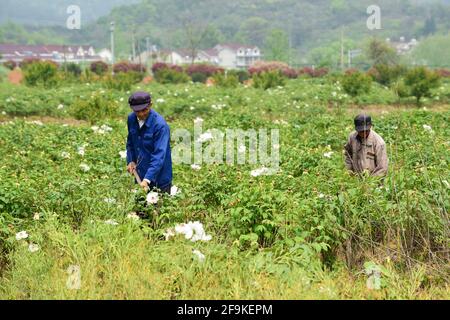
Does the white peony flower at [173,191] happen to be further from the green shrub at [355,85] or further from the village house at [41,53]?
the village house at [41,53]

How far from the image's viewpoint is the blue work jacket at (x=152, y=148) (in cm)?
520

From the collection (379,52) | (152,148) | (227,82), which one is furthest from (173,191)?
(379,52)

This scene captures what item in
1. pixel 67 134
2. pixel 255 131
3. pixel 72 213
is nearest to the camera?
pixel 72 213

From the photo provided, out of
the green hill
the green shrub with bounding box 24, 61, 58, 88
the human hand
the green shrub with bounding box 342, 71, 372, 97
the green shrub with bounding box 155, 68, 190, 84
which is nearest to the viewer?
the human hand

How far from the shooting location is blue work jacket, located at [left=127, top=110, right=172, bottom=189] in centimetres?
520

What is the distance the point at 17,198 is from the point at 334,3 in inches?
4884

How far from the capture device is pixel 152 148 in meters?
5.38

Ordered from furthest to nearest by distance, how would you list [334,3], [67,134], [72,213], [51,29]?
[51,29] → [334,3] → [67,134] → [72,213]

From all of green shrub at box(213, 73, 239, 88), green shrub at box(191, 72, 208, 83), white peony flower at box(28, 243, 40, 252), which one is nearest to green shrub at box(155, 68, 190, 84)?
green shrub at box(213, 73, 239, 88)

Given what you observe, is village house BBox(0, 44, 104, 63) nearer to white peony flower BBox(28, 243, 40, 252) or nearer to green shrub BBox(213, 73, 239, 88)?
green shrub BBox(213, 73, 239, 88)

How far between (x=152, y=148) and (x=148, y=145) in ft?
0.15

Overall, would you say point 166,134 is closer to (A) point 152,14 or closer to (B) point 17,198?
(B) point 17,198
